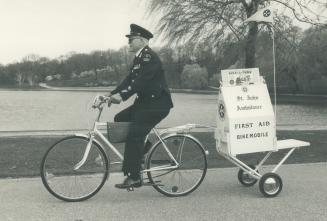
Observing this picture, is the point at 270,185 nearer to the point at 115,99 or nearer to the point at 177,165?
the point at 177,165

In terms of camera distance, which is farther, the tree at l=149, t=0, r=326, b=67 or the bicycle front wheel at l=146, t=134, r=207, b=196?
the tree at l=149, t=0, r=326, b=67

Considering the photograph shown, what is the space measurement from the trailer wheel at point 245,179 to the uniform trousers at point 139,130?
134 cm

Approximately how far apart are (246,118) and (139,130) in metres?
1.24

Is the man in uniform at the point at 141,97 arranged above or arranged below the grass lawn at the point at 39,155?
above

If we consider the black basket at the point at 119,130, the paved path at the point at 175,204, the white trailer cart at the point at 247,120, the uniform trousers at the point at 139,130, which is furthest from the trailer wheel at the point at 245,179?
the black basket at the point at 119,130

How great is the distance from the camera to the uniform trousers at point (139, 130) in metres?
5.65

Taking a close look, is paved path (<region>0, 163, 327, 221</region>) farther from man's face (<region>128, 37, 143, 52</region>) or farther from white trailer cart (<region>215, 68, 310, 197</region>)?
man's face (<region>128, 37, 143, 52</region>)

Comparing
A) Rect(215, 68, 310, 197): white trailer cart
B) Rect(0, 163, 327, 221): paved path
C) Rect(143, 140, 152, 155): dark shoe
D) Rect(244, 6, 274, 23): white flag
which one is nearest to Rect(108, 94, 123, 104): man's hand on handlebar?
Rect(143, 140, 152, 155): dark shoe

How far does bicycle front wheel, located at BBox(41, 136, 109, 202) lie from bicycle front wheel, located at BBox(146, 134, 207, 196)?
0.58m

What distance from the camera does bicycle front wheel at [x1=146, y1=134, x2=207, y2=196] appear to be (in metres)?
5.86

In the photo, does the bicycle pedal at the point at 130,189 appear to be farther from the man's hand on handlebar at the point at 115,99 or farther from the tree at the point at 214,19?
the tree at the point at 214,19

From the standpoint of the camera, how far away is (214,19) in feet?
40.2

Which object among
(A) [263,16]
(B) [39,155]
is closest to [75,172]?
(B) [39,155]

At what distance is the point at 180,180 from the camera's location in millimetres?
5977
